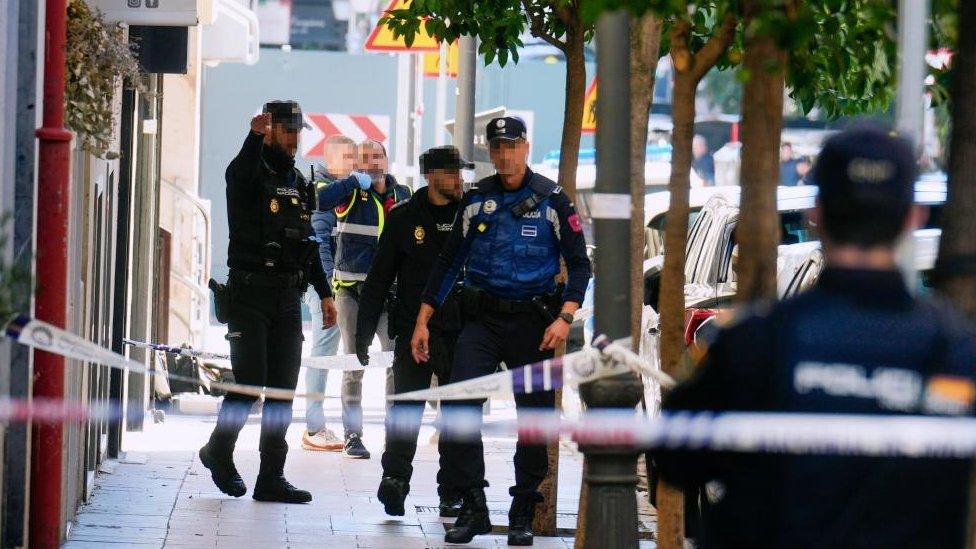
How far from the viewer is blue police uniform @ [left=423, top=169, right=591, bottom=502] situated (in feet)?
26.7

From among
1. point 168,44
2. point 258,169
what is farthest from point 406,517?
point 168,44

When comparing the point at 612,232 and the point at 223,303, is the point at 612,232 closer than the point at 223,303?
Yes

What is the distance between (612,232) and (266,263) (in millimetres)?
3893

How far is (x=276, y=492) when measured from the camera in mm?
9578

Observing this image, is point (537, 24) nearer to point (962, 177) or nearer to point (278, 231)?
point (278, 231)

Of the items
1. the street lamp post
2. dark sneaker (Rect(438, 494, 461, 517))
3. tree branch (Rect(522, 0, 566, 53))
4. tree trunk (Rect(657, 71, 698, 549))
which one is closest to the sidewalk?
dark sneaker (Rect(438, 494, 461, 517))

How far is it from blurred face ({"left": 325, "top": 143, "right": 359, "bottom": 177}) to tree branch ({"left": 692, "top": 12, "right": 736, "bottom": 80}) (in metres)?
5.19

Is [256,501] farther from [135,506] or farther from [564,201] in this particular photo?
[564,201]

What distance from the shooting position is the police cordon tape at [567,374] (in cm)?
565

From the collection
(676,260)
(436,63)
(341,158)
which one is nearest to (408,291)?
(676,260)

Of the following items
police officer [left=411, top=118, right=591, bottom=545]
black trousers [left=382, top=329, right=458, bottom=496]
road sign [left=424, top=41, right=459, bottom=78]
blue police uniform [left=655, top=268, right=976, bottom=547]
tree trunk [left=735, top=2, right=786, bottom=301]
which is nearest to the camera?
blue police uniform [left=655, top=268, right=976, bottom=547]

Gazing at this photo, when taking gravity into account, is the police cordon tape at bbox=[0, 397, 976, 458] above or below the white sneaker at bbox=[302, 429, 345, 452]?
above

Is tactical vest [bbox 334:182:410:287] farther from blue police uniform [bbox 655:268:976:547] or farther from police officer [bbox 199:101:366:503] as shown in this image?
blue police uniform [bbox 655:268:976:547]

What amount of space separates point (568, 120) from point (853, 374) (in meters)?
5.92
